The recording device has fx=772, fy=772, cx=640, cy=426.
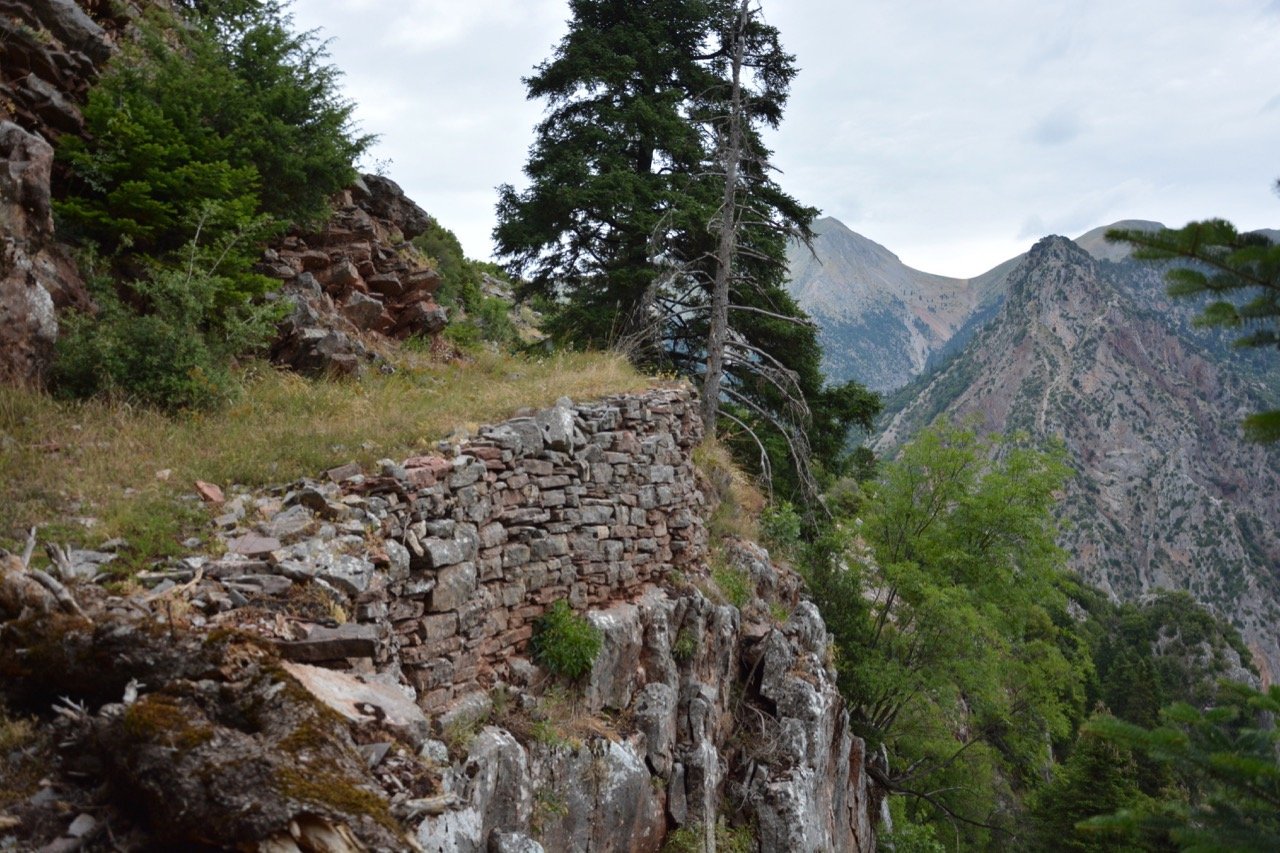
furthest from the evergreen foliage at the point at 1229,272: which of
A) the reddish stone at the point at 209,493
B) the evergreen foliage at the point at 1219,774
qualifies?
the reddish stone at the point at 209,493

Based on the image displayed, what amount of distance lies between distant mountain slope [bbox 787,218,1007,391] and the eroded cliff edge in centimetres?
10058

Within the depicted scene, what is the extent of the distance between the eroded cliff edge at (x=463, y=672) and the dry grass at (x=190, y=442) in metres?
0.40

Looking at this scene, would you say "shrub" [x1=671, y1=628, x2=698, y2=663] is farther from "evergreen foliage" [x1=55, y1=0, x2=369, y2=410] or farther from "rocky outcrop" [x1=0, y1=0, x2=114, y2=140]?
"rocky outcrop" [x1=0, y1=0, x2=114, y2=140]

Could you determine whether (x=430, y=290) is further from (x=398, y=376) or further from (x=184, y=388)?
(x=184, y=388)

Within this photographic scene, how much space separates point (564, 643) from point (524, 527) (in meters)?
1.26

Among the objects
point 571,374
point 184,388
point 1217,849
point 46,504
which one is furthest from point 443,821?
point 571,374

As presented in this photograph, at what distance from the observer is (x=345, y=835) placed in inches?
140

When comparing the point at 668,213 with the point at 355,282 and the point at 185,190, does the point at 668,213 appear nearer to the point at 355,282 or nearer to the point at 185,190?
the point at 355,282

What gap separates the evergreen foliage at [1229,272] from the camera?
129 inches

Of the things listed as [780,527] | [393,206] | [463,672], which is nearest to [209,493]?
[463,672]

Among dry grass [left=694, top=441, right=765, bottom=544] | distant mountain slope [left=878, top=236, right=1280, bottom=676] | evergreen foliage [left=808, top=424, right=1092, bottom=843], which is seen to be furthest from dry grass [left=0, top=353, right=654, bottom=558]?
distant mountain slope [left=878, top=236, right=1280, bottom=676]

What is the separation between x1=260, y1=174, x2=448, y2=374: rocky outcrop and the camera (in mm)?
10606

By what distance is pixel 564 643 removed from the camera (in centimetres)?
793

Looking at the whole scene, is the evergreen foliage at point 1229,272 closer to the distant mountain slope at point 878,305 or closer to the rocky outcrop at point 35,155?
the rocky outcrop at point 35,155
